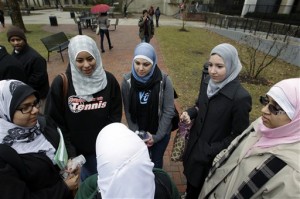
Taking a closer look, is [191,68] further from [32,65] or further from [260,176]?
[260,176]

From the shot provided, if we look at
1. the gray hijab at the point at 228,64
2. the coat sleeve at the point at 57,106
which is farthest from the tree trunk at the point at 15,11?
the gray hijab at the point at 228,64

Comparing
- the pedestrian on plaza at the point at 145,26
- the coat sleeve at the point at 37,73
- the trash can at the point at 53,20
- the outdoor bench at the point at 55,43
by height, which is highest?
the coat sleeve at the point at 37,73

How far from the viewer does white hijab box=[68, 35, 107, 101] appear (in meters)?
2.29

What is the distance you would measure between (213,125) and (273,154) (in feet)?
2.98

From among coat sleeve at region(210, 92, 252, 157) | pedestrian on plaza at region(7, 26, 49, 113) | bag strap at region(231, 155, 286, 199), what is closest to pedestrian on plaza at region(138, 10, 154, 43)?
pedestrian on plaza at region(7, 26, 49, 113)

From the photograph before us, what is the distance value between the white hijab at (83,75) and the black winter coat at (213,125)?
48.2 inches

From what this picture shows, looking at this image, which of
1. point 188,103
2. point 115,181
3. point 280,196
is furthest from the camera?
point 188,103

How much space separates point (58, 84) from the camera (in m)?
2.31

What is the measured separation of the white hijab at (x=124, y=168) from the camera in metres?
1.09

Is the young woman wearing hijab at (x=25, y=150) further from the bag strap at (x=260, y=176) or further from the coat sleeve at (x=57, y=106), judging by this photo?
the bag strap at (x=260, y=176)

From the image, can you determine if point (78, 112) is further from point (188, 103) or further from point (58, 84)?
point (188, 103)

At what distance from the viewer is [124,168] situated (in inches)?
42.7

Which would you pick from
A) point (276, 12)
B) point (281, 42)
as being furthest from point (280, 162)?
point (276, 12)

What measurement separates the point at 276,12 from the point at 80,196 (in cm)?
2011
